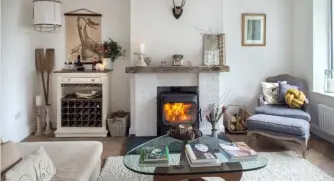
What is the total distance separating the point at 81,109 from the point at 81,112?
0.05 m

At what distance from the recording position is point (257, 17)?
190 inches

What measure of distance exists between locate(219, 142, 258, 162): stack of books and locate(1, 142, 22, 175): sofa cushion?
162 cm

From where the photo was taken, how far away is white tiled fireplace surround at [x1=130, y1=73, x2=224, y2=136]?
14.4 feet

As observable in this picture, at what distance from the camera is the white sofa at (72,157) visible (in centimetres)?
206

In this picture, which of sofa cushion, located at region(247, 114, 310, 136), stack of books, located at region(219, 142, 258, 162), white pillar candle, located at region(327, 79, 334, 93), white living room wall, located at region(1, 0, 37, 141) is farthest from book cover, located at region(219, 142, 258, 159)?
white living room wall, located at region(1, 0, 37, 141)

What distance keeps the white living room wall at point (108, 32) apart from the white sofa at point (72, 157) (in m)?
2.31

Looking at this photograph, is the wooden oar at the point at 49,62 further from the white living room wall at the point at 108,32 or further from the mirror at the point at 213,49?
the mirror at the point at 213,49

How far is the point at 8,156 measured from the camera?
6.17ft

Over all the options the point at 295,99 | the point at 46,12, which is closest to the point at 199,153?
the point at 295,99

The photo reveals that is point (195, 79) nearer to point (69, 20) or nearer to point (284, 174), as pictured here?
point (284, 174)

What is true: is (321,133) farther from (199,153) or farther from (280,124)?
(199,153)

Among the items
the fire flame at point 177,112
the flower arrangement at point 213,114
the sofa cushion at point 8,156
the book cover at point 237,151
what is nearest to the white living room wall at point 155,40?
the flower arrangement at point 213,114

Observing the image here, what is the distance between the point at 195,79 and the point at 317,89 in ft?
6.23

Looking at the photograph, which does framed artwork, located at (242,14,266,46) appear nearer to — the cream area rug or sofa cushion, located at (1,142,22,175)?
the cream area rug
